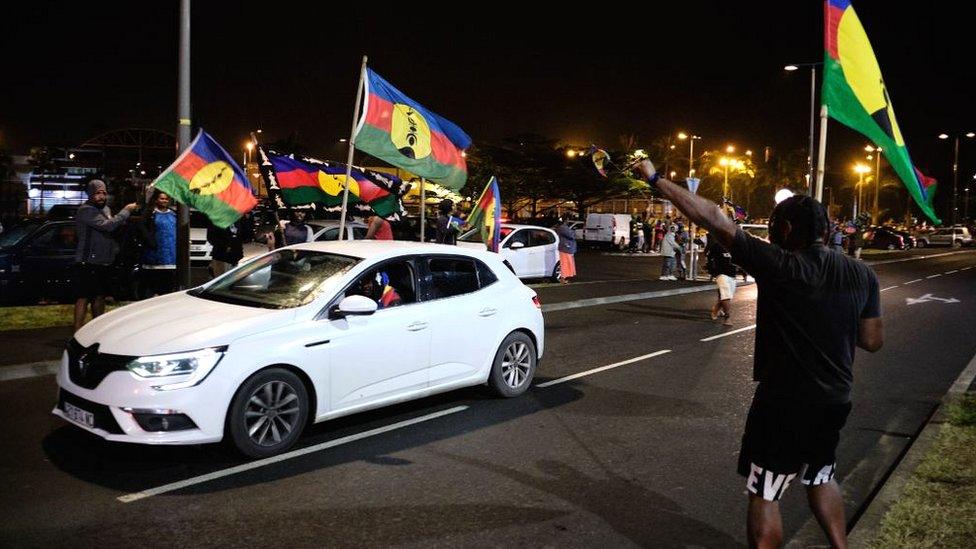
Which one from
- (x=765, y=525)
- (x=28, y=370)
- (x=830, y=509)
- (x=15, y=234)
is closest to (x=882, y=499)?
(x=830, y=509)

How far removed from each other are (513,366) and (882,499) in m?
3.56

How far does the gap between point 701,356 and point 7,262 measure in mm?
10636

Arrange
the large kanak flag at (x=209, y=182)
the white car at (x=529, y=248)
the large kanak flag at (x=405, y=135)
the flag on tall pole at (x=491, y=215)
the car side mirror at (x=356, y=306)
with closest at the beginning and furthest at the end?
the car side mirror at (x=356, y=306)
the large kanak flag at (x=209, y=182)
the large kanak flag at (x=405, y=135)
the flag on tall pole at (x=491, y=215)
the white car at (x=529, y=248)

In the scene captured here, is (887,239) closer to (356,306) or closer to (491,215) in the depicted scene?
(491,215)

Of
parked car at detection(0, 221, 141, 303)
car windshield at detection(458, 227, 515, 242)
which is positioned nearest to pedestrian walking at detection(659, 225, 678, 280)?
car windshield at detection(458, 227, 515, 242)

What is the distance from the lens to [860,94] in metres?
6.57

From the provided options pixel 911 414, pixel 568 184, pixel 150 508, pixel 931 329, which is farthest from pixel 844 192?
pixel 150 508

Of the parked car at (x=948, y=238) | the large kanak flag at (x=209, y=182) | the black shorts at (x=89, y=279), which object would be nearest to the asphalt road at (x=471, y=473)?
the black shorts at (x=89, y=279)

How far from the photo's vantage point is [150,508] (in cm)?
451

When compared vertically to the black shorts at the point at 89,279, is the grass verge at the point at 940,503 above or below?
below

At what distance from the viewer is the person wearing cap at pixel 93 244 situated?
8.70 m

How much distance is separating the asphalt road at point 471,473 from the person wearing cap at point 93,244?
1.30 m

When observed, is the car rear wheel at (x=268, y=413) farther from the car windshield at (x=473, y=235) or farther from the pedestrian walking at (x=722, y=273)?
the car windshield at (x=473, y=235)

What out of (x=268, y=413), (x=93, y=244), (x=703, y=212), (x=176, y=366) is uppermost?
(x=703, y=212)
